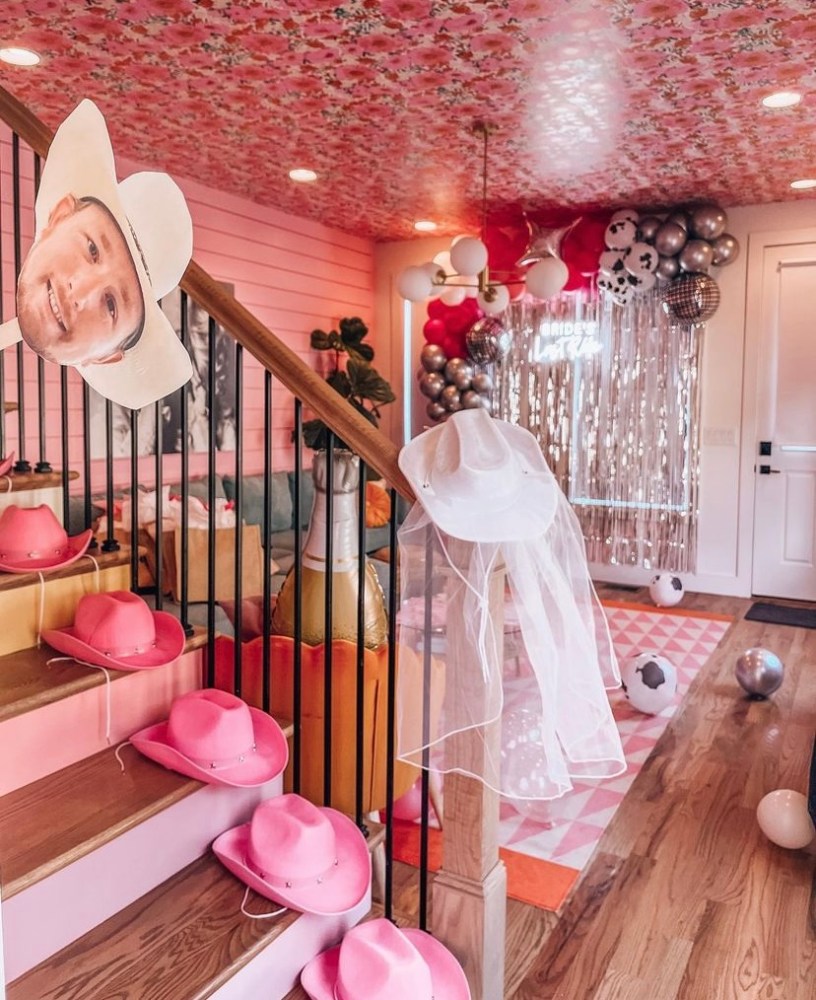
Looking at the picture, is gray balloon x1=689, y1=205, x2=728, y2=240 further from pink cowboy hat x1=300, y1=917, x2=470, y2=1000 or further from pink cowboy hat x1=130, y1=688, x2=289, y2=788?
pink cowboy hat x1=300, y1=917, x2=470, y2=1000

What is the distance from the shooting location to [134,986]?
1.29m

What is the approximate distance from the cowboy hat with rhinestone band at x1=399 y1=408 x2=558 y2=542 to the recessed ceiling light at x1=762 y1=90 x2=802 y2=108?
9.56 ft

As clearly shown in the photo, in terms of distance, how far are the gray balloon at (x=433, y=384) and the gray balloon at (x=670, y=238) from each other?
180 cm

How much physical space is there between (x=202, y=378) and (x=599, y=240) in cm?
283

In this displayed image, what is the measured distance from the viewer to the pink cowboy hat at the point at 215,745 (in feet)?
5.38

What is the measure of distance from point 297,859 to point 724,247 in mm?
5120

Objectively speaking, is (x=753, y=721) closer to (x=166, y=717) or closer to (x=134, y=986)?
(x=166, y=717)

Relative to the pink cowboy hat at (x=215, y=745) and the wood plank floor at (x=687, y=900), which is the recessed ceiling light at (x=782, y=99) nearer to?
the wood plank floor at (x=687, y=900)

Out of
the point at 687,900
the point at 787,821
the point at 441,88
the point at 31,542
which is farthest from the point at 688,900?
the point at 441,88

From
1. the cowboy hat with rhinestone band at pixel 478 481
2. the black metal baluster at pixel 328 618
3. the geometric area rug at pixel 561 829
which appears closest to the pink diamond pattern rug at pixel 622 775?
the geometric area rug at pixel 561 829

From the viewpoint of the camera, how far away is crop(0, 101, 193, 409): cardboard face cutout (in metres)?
0.64

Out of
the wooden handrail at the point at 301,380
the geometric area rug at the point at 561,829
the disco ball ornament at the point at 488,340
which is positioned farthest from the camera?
the disco ball ornament at the point at 488,340

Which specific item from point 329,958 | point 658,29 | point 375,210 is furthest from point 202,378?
point 329,958

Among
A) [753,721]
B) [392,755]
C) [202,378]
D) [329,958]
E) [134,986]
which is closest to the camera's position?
[134,986]
